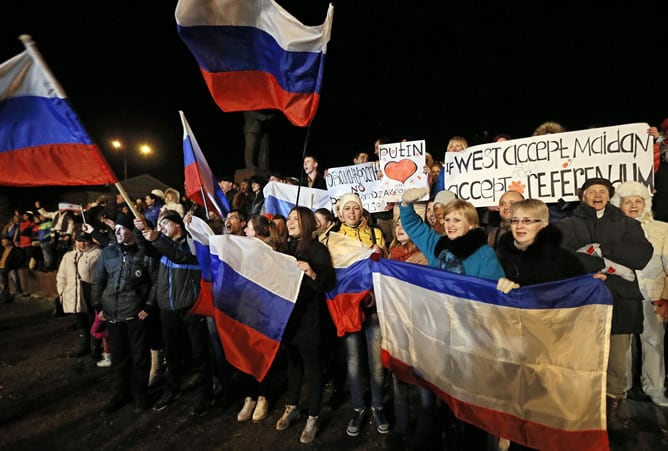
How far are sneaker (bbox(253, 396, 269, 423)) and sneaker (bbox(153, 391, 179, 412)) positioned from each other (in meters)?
1.16

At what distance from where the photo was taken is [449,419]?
11.7 ft

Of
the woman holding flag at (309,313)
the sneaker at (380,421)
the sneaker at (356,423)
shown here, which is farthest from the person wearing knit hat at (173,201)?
the sneaker at (380,421)

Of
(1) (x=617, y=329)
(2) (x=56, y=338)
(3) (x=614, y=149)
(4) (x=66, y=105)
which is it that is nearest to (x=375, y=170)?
(3) (x=614, y=149)

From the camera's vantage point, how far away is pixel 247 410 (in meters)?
3.77

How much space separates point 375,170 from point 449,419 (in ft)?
12.9

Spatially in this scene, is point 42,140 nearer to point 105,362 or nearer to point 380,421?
point 105,362

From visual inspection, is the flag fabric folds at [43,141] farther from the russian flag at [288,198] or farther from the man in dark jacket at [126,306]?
the russian flag at [288,198]

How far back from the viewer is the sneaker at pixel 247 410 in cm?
372

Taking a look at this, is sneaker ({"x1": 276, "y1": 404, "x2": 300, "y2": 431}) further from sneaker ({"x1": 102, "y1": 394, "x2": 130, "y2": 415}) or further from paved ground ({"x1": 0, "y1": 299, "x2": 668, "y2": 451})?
sneaker ({"x1": 102, "y1": 394, "x2": 130, "y2": 415})

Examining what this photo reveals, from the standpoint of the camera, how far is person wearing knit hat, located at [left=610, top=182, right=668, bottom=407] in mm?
3596

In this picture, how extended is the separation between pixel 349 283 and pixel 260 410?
173 centimetres

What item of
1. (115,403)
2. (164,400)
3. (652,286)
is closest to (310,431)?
A: (164,400)

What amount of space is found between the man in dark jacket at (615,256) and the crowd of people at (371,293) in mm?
10

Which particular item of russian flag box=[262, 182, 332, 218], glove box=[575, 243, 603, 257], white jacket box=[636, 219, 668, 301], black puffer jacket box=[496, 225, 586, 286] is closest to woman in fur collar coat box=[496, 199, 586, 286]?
black puffer jacket box=[496, 225, 586, 286]
